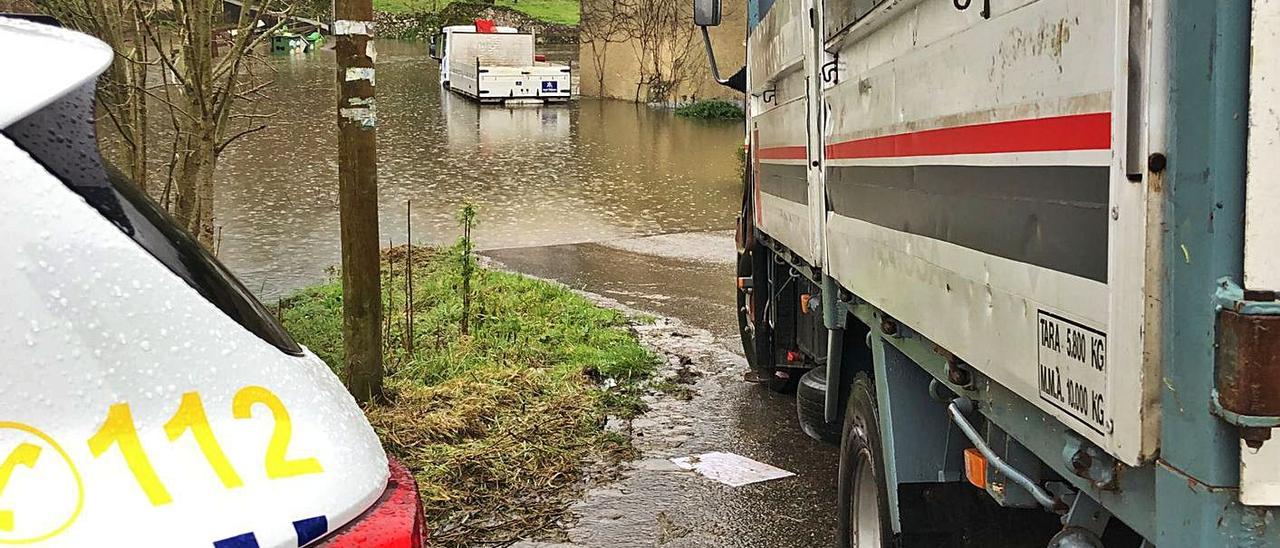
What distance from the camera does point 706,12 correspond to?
20.9 feet

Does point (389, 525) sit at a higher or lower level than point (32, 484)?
lower

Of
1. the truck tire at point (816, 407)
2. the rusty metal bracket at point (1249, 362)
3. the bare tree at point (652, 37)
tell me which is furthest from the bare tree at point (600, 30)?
the rusty metal bracket at point (1249, 362)

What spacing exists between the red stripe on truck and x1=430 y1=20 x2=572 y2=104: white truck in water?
30.8 metres

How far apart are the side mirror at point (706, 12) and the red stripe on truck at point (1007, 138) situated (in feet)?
10.1

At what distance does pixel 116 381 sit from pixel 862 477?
251cm

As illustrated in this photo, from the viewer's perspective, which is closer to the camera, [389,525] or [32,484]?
[32,484]

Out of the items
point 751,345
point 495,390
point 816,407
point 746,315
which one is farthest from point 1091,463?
point 746,315

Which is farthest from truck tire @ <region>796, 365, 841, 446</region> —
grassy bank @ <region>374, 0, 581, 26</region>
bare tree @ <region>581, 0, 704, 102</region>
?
grassy bank @ <region>374, 0, 581, 26</region>

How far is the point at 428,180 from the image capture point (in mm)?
17828

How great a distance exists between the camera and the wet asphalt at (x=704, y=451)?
5.25 metres

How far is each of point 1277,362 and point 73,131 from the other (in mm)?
1862

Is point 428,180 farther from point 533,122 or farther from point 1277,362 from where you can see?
point 1277,362

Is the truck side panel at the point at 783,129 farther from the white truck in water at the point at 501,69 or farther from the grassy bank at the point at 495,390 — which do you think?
the white truck in water at the point at 501,69

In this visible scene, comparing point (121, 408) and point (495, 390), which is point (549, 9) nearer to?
point (495, 390)
